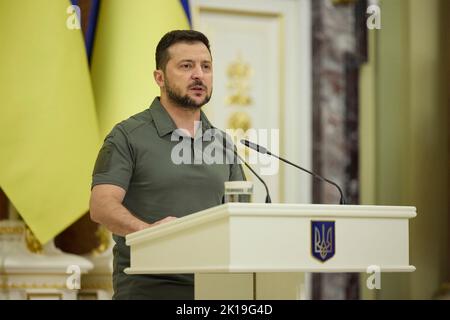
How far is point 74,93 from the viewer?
4070 millimetres

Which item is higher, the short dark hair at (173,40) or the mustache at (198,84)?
the short dark hair at (173,40)

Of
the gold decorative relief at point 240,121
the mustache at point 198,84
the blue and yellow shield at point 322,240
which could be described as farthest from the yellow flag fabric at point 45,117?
the blue and yellow shield at point 322,240

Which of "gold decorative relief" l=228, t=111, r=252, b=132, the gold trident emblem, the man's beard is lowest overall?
the gold trident emblem

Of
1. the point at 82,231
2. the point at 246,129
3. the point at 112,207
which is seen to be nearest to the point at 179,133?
the point at 112,207

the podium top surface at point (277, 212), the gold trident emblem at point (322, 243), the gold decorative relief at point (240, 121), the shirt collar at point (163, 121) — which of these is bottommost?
the gold trident emblem at point (322, 243)

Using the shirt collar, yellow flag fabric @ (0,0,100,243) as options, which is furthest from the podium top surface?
yellow flag fabric @ (0,0,100,243)

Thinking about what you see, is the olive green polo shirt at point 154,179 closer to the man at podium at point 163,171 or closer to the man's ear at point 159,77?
the man at podium at point 163,171

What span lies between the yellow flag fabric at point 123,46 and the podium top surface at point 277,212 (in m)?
1.36

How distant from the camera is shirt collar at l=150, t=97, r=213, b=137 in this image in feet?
10.6

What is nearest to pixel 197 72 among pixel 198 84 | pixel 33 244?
pixel 198 84

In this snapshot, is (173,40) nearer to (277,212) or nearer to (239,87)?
(277,212)

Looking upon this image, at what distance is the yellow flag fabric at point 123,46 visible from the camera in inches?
157

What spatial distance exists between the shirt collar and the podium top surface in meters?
0.57

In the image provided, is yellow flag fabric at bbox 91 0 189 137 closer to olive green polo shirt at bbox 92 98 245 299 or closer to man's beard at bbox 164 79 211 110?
man's beard at bbox 164 79 211 110
